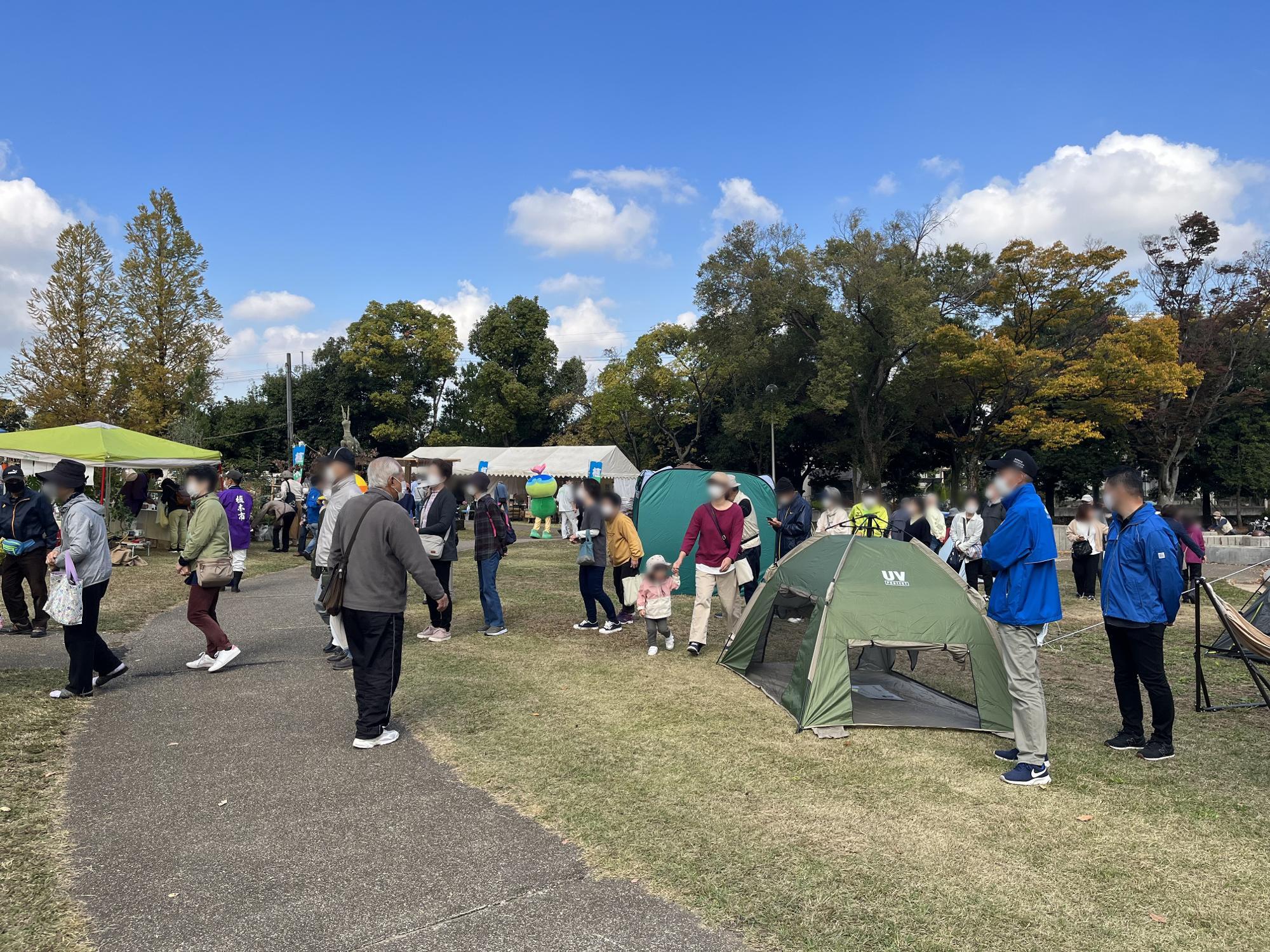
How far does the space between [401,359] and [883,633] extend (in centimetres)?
4435

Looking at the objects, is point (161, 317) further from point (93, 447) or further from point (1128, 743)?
point (1128, 743)

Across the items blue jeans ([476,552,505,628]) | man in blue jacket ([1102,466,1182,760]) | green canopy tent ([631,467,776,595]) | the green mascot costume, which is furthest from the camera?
the green mascot costume

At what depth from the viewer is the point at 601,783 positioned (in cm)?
470

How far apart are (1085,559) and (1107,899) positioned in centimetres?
1021

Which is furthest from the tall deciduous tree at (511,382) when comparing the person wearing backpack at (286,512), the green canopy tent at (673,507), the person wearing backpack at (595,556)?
the person wearing backpack at (595,556)

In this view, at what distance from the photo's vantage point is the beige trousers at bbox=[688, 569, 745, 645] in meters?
7.91

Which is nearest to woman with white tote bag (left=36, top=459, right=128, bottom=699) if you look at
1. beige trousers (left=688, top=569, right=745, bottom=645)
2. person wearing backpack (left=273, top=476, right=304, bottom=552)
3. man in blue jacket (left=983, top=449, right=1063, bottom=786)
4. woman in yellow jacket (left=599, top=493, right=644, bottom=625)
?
woman in yellow jacket (left=599, top=493, right=644, bottom=625)

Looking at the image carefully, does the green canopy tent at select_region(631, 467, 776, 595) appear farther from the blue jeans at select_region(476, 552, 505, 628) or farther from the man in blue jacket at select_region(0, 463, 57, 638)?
the man in blue jacket at select_region(0, 463, 57, 638)

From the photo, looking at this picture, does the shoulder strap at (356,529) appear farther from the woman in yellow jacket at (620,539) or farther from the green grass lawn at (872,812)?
the woman in yellow jacket at (620,539)

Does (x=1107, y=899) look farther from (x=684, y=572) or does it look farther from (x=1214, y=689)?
(x=684, y=572)

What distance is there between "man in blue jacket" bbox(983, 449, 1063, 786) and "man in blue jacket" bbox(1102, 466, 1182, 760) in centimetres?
53

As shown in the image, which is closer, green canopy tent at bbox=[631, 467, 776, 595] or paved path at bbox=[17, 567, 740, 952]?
paved path at bbox=[17, 567, 740, 952]

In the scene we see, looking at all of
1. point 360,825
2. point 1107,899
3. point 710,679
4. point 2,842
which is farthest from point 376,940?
point 710,679

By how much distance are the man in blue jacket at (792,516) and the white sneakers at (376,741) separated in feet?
20.7
